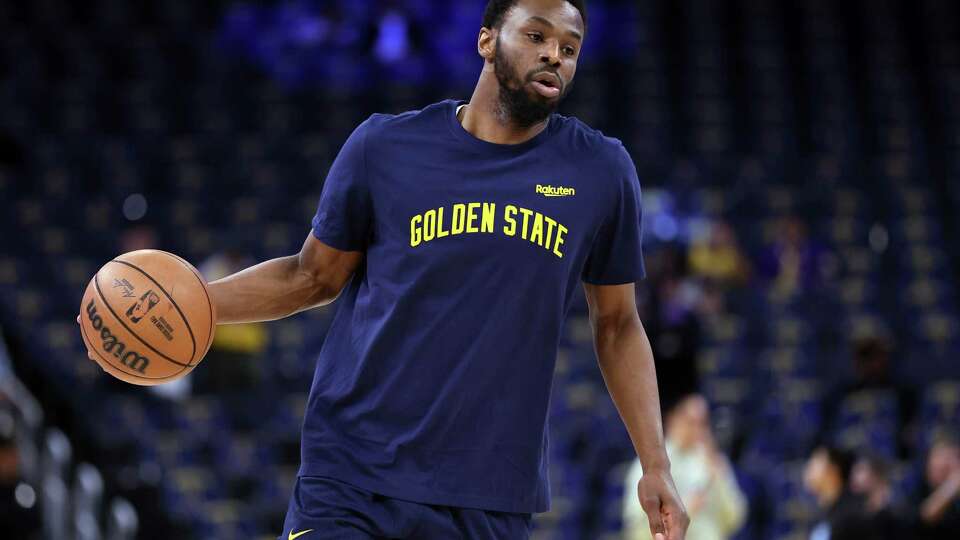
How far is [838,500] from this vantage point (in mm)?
6660

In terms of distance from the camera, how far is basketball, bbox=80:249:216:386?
3041mm

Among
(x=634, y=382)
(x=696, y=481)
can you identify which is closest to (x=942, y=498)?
(x=696, y=481)

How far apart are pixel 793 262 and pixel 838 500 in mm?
5780

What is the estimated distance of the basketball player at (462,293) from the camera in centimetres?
291

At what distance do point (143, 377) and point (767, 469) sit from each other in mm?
7328

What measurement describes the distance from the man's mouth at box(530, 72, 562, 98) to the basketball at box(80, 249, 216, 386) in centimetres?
80

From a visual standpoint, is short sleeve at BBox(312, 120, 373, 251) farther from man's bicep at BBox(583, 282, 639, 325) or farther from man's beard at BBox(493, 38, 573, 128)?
man's bicep at BBox(583, 282, 639, 325)

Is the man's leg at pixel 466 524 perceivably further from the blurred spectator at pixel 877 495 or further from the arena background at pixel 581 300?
the arena background at pixel 581 300

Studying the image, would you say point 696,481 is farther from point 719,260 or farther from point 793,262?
point 793,262

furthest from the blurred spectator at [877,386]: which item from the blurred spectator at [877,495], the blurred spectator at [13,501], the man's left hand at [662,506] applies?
the man's left hand at [662,506]

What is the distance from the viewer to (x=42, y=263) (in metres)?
11.0

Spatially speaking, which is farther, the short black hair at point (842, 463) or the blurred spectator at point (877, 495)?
the short black hair at point (842, 463)

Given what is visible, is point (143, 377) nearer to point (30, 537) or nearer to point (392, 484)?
point (392, 484)

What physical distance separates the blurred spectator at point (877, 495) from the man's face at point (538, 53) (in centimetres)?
396
